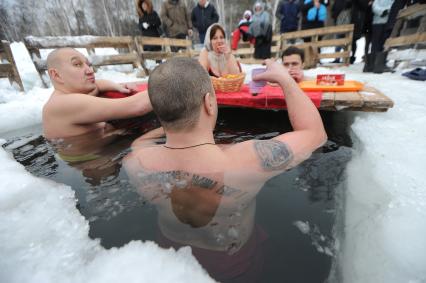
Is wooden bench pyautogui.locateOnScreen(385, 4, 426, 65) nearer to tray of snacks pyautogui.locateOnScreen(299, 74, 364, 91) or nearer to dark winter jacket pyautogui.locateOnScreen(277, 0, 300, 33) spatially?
dark winter jacket pyautogui.locateOnScreen(277, 0, 300, 33)

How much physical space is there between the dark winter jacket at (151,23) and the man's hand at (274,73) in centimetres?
616

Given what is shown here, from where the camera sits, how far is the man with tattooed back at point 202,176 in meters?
1.22

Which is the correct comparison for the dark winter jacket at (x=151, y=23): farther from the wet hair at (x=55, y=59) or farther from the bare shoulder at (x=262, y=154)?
the bare shoulder at (x=262, y=154)

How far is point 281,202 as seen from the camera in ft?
5.64

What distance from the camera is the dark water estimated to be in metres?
1.36

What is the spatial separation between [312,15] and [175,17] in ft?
14.2

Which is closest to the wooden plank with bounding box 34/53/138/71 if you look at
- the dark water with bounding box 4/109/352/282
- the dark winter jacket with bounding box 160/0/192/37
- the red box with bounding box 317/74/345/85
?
the dark winter jacket with bounding box 160/0/192/37

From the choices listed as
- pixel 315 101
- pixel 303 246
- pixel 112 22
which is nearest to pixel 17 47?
pixel 112 22

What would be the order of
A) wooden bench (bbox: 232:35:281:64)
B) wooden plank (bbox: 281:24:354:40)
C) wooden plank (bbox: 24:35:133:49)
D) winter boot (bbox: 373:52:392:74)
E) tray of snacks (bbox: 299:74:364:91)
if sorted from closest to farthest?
tray of snacks (bbox: 299:74:364:91), wooden plank (bbox: 24:35:133:49), winter boot (bbox: 373:52:392:74), wooden plank (bbox: 281:24:354:40), wooden bench (bbox: 232:35:281:64)

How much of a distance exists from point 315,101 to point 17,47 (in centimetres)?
1305

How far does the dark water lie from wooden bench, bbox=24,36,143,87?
4047 mm

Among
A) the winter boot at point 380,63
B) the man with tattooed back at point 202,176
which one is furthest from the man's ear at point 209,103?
the winter boot at point 380,63

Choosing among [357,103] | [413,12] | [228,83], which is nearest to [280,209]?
[357,103]

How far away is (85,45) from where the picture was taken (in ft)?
19.9
